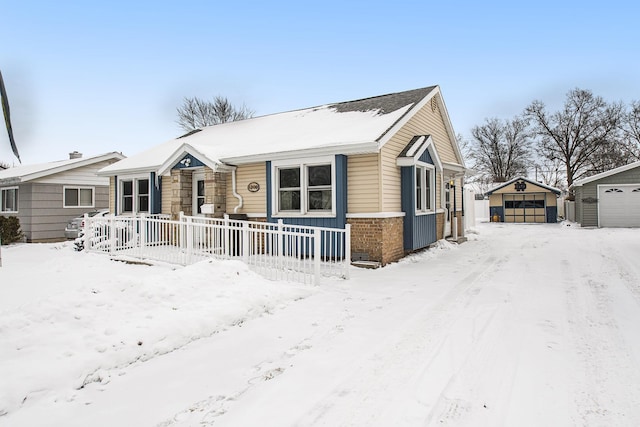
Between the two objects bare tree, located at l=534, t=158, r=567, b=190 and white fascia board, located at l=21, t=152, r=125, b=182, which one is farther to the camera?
bare tree, located at l=534, t=158, r=567, b=190

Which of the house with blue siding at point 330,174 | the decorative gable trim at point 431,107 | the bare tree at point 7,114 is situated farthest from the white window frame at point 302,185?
the bare tree at point 7,114

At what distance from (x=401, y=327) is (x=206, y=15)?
45.0 feet

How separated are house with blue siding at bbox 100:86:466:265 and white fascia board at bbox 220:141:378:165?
0.03 metres

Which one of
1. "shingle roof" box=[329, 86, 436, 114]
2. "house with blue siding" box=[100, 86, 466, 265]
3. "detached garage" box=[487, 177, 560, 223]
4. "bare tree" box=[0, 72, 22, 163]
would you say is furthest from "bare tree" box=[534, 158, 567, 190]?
"bare tree" box=[0, 72, 22, 163]

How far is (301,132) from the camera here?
1148 centimetres

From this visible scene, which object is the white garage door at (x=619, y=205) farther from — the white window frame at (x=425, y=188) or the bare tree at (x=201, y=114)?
the bare tree at (x=201, y=114)

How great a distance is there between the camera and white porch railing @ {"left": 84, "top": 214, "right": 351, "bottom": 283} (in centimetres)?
735

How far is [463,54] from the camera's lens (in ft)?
59.4

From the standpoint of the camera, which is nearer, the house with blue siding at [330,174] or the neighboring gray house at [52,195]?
the house with blue siding at [330,174]

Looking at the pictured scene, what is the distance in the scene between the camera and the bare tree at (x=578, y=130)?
115ft

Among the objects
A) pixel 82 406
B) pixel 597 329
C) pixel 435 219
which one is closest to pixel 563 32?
pixel 435 219

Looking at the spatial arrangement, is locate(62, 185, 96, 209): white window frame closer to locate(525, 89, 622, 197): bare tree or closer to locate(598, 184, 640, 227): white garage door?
locate(598, 184, 640, 227): white garage door

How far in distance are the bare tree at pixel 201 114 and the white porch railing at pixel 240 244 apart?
26.1 m

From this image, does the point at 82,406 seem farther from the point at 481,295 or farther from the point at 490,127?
the point at 490,127
